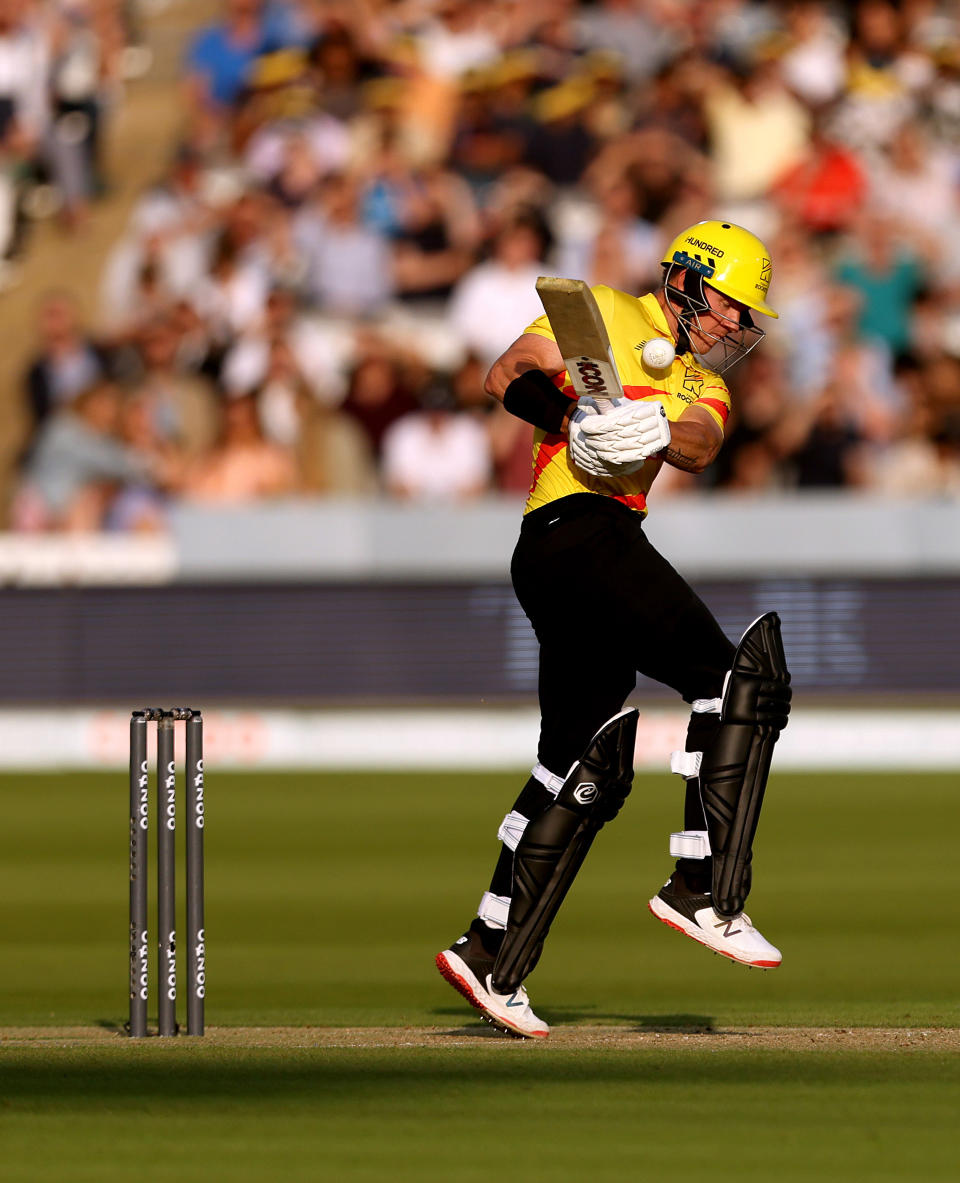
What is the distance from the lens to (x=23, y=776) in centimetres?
1442

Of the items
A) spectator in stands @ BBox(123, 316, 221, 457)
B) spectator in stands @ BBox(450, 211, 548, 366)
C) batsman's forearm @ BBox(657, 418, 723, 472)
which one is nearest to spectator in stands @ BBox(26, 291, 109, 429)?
spectator in stands @ BBox(123, 316, 221, 457)

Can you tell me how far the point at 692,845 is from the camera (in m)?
6.26

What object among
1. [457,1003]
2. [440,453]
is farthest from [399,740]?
[457,1003]

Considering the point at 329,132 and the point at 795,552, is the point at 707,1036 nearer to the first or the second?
the point at 795,552

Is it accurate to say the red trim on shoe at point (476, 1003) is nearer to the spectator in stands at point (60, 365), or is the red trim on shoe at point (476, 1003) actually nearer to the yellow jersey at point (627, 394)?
the yellow jersey at point (627, 394)

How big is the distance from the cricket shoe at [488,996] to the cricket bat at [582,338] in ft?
5.03

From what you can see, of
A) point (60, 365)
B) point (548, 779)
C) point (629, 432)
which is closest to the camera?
point (629, 432)

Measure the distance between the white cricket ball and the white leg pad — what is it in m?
1.51

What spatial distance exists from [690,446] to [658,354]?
0.88ft

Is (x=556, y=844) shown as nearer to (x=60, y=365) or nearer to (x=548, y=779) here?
(x=548, y=779)

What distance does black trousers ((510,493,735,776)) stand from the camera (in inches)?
239

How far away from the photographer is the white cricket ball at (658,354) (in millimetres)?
6113

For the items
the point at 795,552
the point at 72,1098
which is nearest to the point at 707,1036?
the point at 72,1098

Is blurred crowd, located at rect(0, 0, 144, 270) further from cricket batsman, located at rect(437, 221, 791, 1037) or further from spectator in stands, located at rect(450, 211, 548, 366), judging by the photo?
cricket batsman, located at rect(437, 221, 791, 1037)
